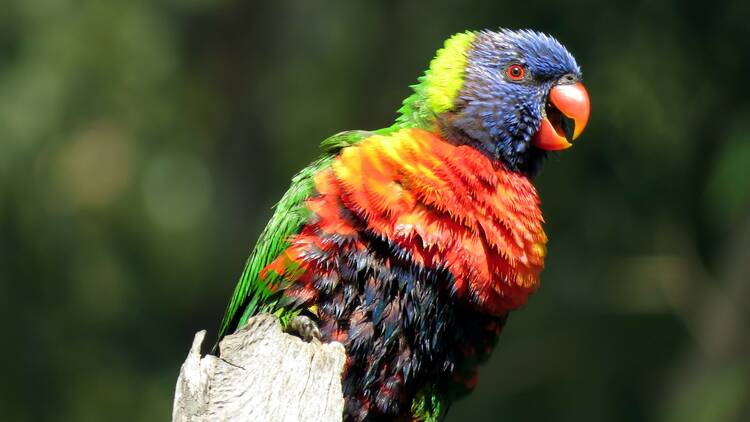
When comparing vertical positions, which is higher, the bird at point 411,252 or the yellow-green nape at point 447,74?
the yellow-green nape at point 447,74

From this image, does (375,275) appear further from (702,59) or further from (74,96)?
(74,96)

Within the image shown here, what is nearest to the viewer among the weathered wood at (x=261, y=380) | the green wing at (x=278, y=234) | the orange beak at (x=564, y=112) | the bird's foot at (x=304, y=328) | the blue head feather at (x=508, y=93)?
the weathered wood at (x=261, y=380)

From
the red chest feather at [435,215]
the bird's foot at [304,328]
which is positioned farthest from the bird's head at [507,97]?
the bird's foot at [304,328]

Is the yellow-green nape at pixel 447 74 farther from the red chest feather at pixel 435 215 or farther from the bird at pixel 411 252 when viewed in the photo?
the red chest feather at pixel 435 215

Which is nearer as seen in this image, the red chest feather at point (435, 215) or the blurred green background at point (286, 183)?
the red chest feather at point (435, 215)

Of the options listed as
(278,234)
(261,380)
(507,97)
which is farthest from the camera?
(507,97)

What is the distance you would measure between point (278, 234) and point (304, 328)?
34cm

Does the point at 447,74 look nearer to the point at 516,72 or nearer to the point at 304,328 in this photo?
the point at 516,72

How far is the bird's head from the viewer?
3.29m

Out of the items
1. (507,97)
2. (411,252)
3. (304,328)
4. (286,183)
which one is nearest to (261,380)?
(304,328)

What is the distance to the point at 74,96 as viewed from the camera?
754 cm

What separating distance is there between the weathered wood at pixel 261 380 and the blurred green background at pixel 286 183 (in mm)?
3867

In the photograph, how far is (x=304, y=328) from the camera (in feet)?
9.63

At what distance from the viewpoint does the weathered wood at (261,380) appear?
236cm
